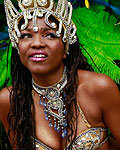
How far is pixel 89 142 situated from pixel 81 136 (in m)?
0.06

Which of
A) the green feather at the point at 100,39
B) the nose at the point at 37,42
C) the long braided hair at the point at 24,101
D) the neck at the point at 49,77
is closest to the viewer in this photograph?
the nose at the point at 37,42

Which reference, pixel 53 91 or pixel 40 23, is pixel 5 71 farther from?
pixel 40 23

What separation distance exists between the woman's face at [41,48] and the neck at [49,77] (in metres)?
0.10

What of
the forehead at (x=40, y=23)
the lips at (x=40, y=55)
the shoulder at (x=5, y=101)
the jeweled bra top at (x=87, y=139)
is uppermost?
the forehead at (x=40, y=23)

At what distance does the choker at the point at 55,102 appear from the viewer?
1933mm

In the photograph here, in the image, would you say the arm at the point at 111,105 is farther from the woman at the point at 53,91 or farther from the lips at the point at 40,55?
the lips at the point at 40,55

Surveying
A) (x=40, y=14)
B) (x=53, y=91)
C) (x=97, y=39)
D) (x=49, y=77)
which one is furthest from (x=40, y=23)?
(x=97, y=39)

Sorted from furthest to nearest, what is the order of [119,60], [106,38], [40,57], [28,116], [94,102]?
[119,60], [106,38], [28,116], [94,102], [40,57]

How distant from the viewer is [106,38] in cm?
233

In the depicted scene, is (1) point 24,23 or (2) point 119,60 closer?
(1) point 24,23

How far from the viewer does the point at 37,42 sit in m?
1.71

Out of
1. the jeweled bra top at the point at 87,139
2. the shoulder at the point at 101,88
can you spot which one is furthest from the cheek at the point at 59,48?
the jeweled bra top at the point at 87,139

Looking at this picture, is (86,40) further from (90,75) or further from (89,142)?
(89,142)

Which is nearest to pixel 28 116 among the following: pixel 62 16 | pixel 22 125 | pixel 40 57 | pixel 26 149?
pixel 22 125
